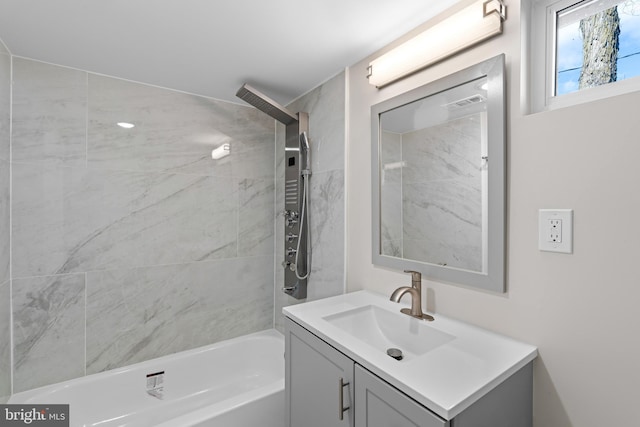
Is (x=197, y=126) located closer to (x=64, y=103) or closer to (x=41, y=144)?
(x=64, y=103)

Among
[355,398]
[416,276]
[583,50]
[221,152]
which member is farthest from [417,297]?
[221,152]

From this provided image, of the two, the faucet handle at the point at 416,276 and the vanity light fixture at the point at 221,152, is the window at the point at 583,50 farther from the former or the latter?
the vanity light fixture at the point at 221,152

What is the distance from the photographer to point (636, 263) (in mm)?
784

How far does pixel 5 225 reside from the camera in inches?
60.0

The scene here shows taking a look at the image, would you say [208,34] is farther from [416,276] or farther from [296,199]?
[416,276]

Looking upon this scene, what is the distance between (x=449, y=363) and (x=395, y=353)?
0.32 m

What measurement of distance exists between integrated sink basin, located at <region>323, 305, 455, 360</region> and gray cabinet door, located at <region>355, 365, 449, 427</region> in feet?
0.80

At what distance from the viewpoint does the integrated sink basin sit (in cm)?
116

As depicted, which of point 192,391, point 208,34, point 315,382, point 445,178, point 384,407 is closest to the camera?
point 384,407

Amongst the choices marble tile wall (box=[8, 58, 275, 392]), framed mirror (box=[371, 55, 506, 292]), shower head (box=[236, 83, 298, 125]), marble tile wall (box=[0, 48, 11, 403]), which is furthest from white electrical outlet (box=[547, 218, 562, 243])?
marble tile wall (box=[0, 48, 11, 403])

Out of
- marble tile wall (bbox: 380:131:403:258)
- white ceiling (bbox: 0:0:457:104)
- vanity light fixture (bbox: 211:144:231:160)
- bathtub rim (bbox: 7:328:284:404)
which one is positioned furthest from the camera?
vanity light fixture (bbox: 211:144:231:160)

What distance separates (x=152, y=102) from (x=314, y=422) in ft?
6.84

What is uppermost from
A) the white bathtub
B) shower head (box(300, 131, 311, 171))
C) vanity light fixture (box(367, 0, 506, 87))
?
vanity light fixture (box(367, 0, 506, 87))

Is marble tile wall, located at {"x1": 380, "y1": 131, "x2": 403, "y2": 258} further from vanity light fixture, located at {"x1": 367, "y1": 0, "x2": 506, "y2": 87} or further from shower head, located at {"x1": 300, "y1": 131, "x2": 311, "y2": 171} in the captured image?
shower head, located at {"x1": 300, "y1": 131, "x2": 311, "y2": 171}
